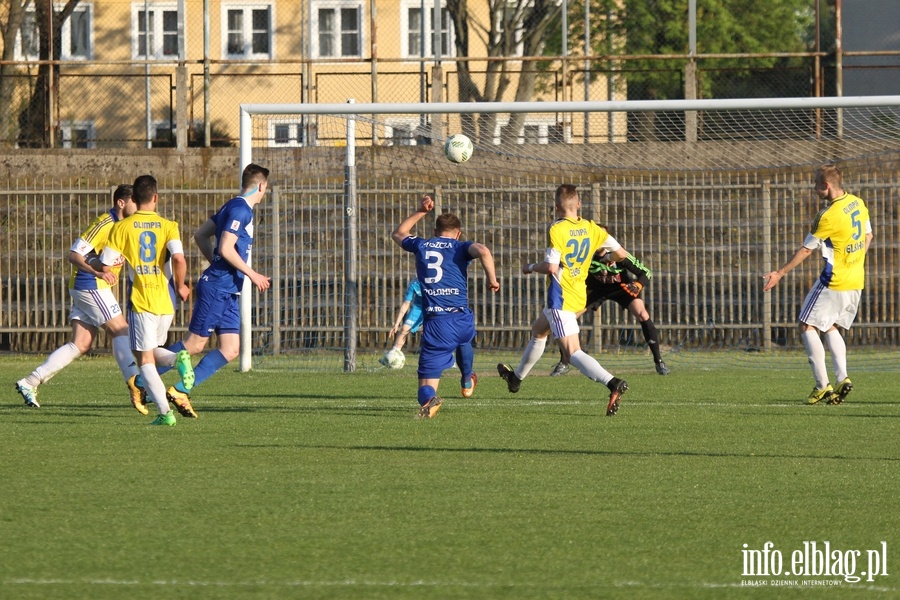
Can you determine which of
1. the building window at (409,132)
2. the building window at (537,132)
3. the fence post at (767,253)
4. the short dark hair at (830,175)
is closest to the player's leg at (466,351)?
the short dark hair at (830,175)

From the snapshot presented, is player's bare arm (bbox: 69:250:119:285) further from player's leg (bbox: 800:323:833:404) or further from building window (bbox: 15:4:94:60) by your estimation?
building window (bbox: 15:4:94:60)

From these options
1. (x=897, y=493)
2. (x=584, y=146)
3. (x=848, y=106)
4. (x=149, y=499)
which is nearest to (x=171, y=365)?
(x=149, y=499)

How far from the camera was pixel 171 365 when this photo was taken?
1053 centimetres

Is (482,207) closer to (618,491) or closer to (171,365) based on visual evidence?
(171,365)

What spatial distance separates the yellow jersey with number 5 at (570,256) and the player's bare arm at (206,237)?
2690 millimetres

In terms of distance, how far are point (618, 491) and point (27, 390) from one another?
19.7 feet

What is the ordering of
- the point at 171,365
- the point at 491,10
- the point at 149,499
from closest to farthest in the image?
the point at 149,499
the point at 171,365
the point at 491,10

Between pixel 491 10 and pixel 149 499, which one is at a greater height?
pixel 491 10

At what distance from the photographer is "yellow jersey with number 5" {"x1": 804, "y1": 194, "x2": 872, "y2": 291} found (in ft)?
37.3

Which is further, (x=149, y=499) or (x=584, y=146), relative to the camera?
(x=584, y=146)

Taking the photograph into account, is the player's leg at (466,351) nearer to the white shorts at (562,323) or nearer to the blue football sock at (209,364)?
the white shorts at (562,323)

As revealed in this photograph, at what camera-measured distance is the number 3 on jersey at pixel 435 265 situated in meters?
10.2

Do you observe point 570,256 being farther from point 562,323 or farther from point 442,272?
point 442,272

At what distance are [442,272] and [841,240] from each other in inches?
144
